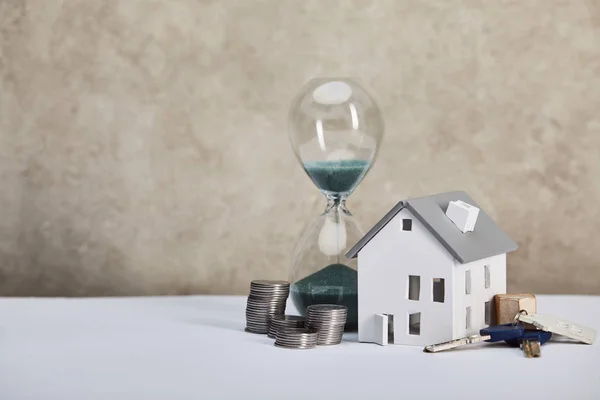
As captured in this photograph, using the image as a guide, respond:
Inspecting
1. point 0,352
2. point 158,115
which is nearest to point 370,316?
point 0,352

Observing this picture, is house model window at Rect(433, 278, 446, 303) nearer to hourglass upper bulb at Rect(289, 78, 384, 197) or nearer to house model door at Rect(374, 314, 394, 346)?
house model door at Rect(374, 314, 394, 346)

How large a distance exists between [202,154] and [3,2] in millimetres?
519

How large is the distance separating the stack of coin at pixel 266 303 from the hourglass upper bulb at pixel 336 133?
0.56 feet

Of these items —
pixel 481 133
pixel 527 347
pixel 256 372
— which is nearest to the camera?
pixel 256 372

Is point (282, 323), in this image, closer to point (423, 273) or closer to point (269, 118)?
point (423, 273)

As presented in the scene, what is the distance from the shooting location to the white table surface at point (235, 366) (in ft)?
3.70

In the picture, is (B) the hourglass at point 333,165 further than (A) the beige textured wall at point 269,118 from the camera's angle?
No

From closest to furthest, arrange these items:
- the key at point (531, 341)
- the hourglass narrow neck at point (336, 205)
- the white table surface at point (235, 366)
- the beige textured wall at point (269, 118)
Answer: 1. the white table surface at point (235, 366)
2. the key at point (531, 341)
3. the hourglass narrow neck at point (336, 205)
4. the beige textured wall at point (269, 118)

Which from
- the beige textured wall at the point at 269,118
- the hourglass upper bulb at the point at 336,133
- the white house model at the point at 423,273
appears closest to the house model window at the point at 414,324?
the white house model at the point at 423,273

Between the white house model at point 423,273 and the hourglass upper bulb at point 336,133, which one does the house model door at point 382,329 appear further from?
the hourglass upper bulb at point 336,133

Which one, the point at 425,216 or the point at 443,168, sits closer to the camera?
A: the point at 425,216

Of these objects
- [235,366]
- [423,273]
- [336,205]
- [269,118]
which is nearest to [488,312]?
[423,273]

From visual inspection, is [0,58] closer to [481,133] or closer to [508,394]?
[481,133]

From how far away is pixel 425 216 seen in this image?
55.3 inches
